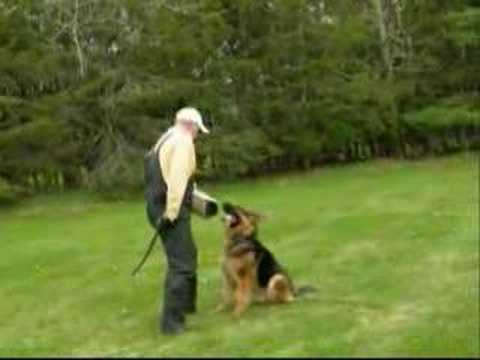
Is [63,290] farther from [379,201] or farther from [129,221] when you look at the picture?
[379,201]

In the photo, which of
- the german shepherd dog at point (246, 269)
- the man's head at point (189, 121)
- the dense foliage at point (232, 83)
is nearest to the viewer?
the man's head at point (189, 121)

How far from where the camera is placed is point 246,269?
9.77 metres

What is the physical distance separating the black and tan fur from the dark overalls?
47 centimetres

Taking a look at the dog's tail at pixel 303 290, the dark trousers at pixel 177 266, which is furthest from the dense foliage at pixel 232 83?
the dark trousers at pixel 177 266

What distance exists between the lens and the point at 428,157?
28.6m

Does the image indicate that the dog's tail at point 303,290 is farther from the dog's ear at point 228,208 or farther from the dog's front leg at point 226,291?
the dog's ear at point 228,208

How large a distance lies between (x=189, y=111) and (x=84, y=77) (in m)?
15.5

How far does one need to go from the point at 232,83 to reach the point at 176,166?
17.2 m

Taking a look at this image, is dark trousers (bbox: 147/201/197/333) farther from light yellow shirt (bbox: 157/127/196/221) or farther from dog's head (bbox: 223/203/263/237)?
dog's head (bbox: 223/203/263/237)

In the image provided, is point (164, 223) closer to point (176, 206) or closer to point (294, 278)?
point (176, 206)

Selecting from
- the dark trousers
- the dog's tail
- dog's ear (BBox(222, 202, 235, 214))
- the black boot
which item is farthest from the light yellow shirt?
the dog's tail

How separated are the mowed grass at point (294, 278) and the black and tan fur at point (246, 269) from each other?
0.14m

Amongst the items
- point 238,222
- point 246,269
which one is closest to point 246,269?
point 246,269

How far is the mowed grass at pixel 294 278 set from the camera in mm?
8891
